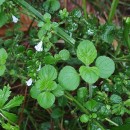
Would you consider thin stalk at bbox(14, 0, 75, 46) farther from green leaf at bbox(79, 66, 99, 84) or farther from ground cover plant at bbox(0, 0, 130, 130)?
green leaf at bbox(79, 66, 99, 84)

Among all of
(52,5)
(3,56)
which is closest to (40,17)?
(52,5)

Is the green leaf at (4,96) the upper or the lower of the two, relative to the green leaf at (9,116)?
upper

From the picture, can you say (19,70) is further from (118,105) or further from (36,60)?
(118,105)

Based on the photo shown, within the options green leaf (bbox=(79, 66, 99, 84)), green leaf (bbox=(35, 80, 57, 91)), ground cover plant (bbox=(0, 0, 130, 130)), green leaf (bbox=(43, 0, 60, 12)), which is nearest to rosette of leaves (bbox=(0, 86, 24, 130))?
ground cover plant (bbox=(0, 0, 130, 130))

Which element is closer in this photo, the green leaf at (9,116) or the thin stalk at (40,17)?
the green leaf at (9,116)

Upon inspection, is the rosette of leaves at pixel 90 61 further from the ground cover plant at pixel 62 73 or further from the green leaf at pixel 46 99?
the green leaf at pixel 46 99

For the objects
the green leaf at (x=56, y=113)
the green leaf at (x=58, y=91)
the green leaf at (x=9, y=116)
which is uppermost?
the green leaf at (x=58, y=91)

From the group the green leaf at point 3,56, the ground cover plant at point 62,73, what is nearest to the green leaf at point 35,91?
the ground cover plant at point 62,73

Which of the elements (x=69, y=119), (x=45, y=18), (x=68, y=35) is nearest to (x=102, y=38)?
(x=68, y=35)
